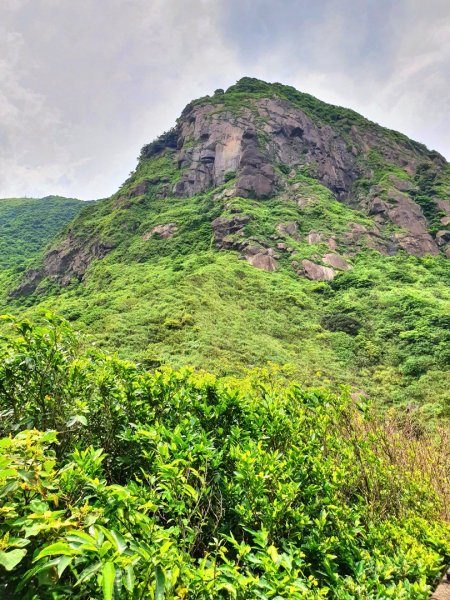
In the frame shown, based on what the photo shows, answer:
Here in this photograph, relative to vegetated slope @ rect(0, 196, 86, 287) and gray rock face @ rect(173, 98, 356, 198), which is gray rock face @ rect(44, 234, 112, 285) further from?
gray rock face @ rect(173, 98, 356, 198)

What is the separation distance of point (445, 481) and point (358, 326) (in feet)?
77.6

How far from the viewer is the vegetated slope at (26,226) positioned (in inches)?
2571

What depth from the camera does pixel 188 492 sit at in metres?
2.84

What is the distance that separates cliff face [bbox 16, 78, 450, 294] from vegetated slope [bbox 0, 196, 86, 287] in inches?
655

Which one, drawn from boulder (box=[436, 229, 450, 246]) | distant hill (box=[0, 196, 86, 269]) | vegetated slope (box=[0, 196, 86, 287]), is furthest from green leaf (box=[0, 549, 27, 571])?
distant hill (box=[0, 196, 86, 269])

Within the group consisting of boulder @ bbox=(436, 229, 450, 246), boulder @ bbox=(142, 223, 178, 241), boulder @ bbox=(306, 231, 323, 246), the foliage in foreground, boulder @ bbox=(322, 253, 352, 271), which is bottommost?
the foliage in foreground

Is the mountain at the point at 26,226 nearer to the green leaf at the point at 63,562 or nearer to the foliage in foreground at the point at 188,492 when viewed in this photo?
the foliage in foreground at the point at 188,492

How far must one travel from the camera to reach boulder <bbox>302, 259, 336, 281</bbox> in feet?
118

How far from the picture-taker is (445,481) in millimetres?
5520

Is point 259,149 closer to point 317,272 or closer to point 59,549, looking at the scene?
point 317,272

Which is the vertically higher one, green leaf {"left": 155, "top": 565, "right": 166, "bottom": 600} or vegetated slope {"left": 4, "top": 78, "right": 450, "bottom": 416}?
vegetated slope {"left": 4, "top": 78, "right": 450, "bottom": 416}

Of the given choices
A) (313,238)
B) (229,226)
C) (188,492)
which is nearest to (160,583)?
(188,492)

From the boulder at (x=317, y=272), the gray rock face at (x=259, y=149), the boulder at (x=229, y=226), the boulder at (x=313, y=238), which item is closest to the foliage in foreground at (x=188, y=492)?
the boulder at (x=317, y=272)

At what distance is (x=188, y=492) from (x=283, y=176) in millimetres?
53712
